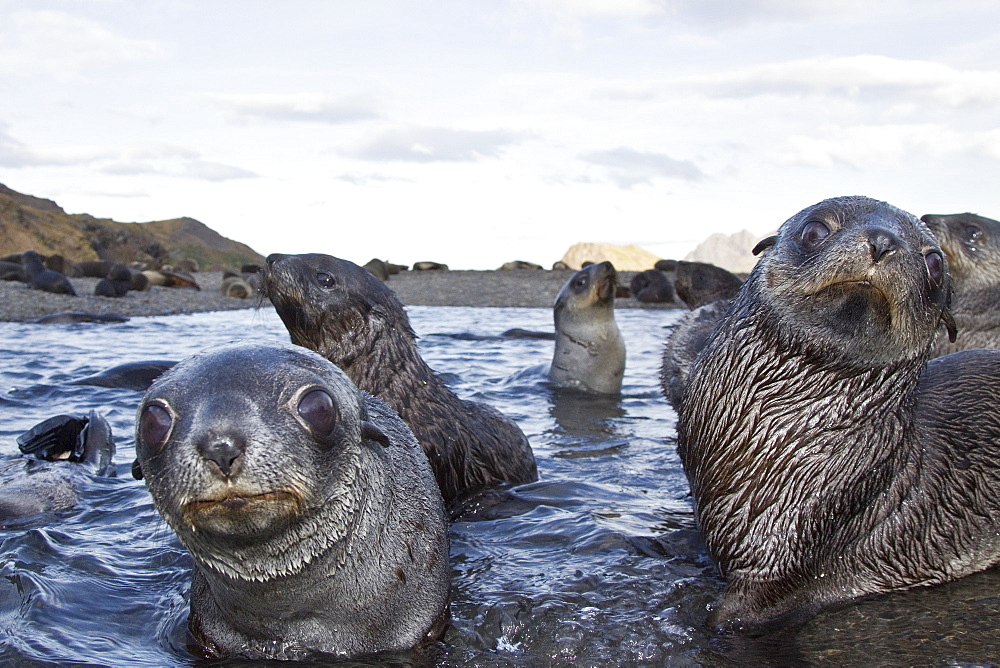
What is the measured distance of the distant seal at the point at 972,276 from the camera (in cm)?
679

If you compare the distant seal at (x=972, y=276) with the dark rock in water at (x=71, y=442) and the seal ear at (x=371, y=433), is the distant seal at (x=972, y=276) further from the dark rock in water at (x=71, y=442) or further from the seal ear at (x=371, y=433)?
the dark rock in water at (x=71, y=442)

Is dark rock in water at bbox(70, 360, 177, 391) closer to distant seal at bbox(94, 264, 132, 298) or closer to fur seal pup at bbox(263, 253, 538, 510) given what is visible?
fur seal pup at bbox(263, 253, 538, 510)

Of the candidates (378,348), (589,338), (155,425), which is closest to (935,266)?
(155,425)

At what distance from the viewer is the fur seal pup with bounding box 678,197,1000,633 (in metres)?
3.84

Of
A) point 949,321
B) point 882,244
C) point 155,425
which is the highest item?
point 882,244

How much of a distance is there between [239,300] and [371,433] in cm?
2619

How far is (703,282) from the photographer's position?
30.2 ft

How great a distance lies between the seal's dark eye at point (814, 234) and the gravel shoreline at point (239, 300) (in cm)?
1126

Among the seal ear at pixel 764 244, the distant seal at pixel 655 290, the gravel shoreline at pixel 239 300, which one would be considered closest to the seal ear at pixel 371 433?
the seal ear at pixel 764 244

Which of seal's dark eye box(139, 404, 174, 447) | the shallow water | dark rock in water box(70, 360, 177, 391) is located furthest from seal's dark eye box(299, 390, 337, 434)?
dark rock in water box(70, 360, 177, 391)

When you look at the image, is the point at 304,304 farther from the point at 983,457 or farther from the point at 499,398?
the point at 499,398

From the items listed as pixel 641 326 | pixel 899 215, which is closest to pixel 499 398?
pixel 899 215

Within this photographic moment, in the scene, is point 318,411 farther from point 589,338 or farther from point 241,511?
point 589,338

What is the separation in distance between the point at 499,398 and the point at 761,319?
636 cm
